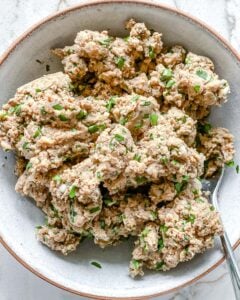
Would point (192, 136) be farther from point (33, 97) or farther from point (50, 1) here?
point (50, 1)

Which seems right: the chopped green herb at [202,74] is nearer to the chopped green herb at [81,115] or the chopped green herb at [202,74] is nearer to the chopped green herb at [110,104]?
the chopped green herb at [110,104]

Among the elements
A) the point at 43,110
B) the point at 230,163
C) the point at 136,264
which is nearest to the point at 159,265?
the point at 136,264

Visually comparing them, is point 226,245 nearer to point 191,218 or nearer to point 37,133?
point 191,218

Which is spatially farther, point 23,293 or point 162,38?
point 23,293

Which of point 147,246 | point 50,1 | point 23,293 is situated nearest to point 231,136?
point 147,246

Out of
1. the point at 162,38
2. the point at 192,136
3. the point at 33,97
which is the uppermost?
the point at 162,38

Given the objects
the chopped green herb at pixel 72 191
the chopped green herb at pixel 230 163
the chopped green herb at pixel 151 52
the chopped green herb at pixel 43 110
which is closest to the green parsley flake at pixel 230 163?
the chopped green herb at pixel 230 163
